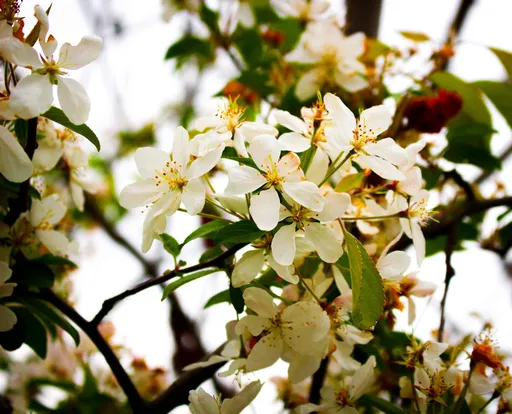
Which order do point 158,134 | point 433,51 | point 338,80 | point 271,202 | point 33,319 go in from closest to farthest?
point 271,202 < point 33,319 < point 338,80 < point 433,51 < point 158,134

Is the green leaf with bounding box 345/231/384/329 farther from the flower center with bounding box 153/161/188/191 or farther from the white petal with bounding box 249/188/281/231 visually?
the flower center with bounding box 153/161/188/191

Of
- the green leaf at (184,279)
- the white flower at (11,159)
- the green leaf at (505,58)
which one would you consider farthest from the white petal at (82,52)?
the green leaf at (505,58)

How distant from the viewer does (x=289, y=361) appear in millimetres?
856

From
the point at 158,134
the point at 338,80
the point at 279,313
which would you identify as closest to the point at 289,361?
the point at 279,313

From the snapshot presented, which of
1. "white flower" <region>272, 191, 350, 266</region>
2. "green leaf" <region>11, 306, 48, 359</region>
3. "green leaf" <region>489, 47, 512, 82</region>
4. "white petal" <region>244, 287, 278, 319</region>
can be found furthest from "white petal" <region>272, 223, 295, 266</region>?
"green leaf" <region>489, 47, 512, 82</region>

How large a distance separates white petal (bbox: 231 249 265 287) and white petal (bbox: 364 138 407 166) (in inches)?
8.1

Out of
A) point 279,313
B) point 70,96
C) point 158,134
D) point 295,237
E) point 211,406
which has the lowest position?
point 158,134

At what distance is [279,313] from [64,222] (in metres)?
0.72

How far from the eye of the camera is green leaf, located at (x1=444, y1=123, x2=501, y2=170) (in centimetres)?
123

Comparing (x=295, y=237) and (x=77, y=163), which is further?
(x=77, y=163)

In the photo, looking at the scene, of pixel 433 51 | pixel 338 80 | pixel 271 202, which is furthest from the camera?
pixel 433 51

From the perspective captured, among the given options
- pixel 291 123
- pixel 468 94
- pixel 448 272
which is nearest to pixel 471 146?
pixel 468 94

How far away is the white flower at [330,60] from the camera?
130cm

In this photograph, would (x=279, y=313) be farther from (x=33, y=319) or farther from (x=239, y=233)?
(x=33, y=319)
